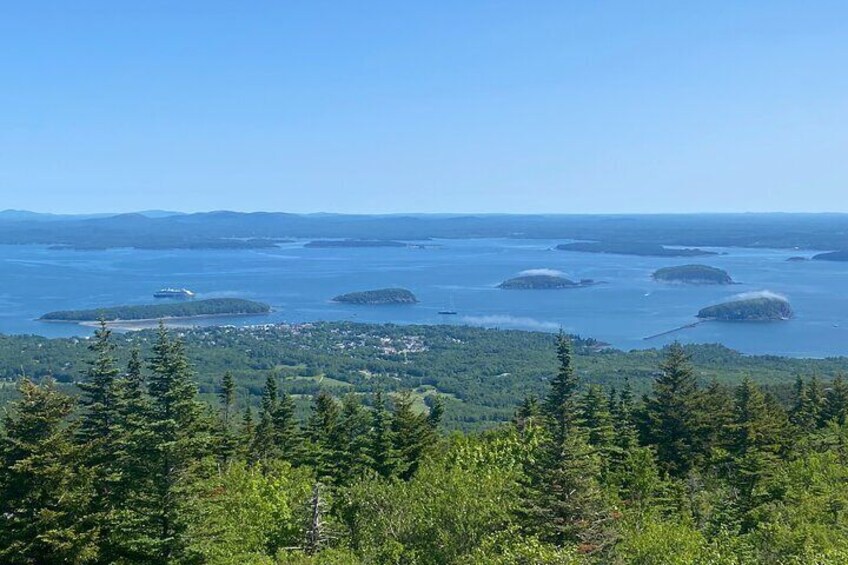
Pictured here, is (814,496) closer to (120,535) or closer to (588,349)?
(120,535)

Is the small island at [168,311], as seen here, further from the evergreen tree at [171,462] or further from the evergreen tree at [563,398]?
the evergreen tree at [171,462]

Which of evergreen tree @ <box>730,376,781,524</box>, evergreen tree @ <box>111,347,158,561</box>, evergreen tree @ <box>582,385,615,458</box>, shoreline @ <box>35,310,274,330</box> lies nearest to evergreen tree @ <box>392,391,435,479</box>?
evergreen tree @ <box>582,385,615,458</box>

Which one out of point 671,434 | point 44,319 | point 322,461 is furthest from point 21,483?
point 44,319

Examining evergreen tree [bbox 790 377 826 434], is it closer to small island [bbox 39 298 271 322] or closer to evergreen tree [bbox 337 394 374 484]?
evergreen tree [bbox 337 394 374 484]

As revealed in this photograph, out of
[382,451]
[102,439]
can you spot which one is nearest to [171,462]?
[102,439]

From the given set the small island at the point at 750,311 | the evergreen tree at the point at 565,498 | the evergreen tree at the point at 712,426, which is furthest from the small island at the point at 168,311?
the evergreen tree at the point at 565,498
